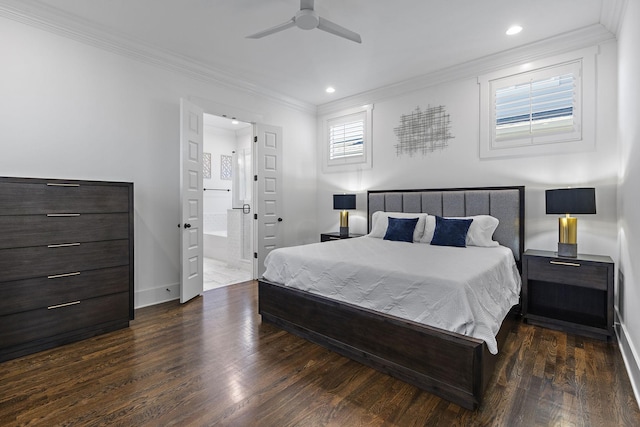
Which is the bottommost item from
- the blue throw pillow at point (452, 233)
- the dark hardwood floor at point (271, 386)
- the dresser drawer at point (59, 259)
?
the dark hardwood floor at point (271, 386)

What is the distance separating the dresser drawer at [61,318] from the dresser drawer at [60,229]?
0.54 m

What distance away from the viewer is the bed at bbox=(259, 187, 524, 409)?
5.94ft

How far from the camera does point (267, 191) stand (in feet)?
16.2

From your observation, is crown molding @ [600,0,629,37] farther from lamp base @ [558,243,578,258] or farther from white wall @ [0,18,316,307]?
white wall @ [0,18,316,307]

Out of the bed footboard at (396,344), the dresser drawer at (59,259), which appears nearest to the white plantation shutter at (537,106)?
the bed footboard at (396,344)

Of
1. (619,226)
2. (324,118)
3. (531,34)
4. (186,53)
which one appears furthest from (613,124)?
(186,53)

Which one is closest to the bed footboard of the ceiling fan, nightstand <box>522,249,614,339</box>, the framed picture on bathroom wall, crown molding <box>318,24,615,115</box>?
nightstand <box>522,249,614,339</box>

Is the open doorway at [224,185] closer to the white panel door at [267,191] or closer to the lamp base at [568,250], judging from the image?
the white panel door at [267,191]

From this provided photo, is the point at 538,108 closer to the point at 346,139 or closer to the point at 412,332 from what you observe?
the point at 346,139

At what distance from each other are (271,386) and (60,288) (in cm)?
197

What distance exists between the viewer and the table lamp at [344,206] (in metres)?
4.87

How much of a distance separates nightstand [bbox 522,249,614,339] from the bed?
0.28 m

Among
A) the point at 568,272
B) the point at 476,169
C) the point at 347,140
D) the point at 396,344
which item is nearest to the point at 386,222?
the point at 476,169

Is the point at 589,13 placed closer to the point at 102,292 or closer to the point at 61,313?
the point at 102,292
